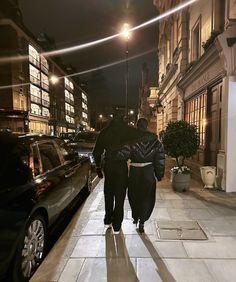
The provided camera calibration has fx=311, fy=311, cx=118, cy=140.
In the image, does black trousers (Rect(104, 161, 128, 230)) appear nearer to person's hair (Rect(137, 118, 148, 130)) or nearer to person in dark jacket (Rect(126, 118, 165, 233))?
person in dark jacket (Rect(126, 118, 165, 233))

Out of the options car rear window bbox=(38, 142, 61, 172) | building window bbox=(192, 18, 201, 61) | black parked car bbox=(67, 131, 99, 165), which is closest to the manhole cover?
car rear window bbox=(38, 142, 61, 172)

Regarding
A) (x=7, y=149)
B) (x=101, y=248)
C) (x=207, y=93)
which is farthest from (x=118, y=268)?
(x=207, y=93)

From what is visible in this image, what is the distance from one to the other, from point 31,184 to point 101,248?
1335 mm

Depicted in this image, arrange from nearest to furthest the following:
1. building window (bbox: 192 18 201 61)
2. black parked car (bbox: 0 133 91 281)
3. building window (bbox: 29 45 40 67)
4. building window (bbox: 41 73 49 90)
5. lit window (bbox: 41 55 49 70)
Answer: black parked car (bbox: 0 133 91 281) < building window (bbox: 192 18 201 61) < building window (bbox: 29 45 40 67) < lit window (bbox: 41 55 49 70) < building window (bbox: 41 73 49 90)

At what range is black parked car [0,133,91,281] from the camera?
3258 mm

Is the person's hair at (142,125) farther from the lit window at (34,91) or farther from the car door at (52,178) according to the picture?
the lit window at (34,91)

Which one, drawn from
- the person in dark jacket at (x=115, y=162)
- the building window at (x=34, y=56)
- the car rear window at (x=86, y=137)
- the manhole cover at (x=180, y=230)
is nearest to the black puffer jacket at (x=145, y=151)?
the person in dark jacket at (x=115, y=162)

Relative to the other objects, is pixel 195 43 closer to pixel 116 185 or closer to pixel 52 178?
pixel 116 185

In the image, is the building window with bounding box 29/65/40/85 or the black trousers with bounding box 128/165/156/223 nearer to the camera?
the black trousers with bounding box 128/165/156/223

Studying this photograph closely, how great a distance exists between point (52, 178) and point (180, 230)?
224 centimetres

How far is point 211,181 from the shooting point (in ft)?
28.2

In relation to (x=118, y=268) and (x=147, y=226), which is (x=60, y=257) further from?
(x=147, y=226)

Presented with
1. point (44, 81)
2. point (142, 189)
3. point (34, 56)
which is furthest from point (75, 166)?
point (44, 81)

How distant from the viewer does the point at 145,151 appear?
487cm
